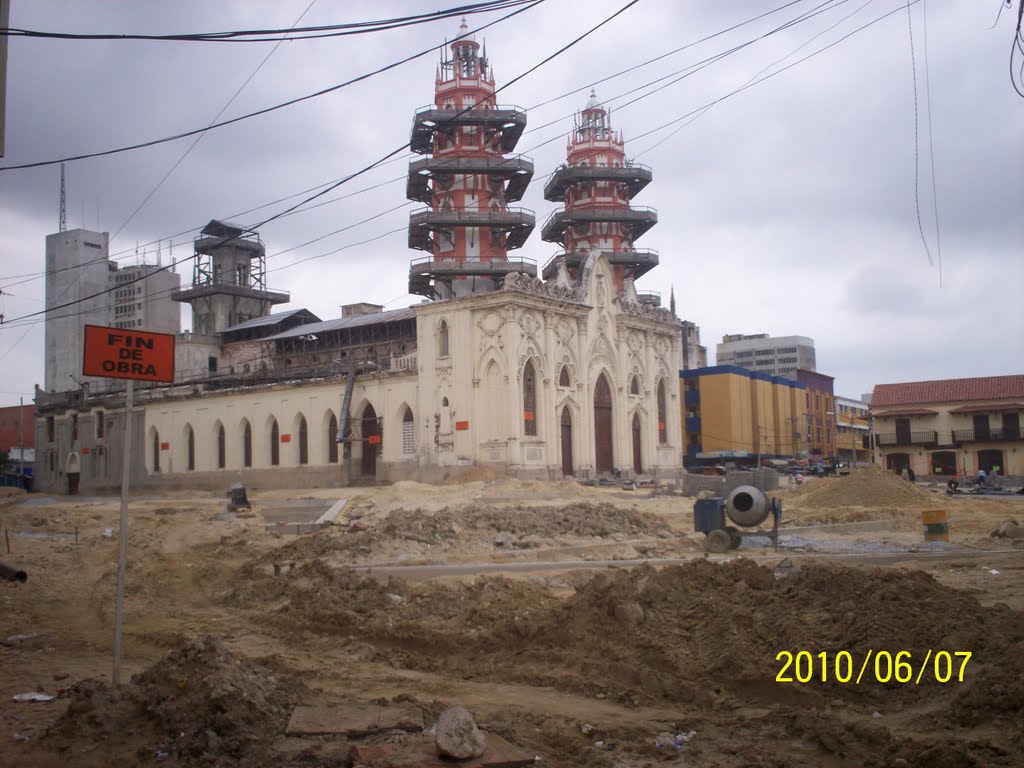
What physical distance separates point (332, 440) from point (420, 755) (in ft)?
129

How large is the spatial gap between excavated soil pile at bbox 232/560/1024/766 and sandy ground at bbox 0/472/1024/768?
3 centimetres

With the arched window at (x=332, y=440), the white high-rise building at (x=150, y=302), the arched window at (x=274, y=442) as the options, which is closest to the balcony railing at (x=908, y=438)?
the arched window at (x=332, y=440)

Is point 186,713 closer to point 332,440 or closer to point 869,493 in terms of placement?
point 869,493

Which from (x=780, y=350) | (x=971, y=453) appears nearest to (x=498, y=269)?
(x=971, y=453)

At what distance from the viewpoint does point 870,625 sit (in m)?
9.05

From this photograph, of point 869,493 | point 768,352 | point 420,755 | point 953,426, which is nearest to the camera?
point 420,755

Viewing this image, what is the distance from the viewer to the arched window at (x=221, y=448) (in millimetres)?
50250

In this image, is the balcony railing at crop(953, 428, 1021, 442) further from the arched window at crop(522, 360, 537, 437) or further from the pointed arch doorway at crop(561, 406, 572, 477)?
the arched window at crop(522, 360, 537, 437)

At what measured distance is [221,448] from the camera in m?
50.8

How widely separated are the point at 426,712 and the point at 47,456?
199 feet

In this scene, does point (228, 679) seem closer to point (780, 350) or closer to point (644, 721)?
point (644, 721)

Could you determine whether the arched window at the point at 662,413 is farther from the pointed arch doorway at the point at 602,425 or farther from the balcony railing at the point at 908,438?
the balcony railing at the point at 908,438

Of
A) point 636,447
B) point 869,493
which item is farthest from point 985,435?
point 869,493
